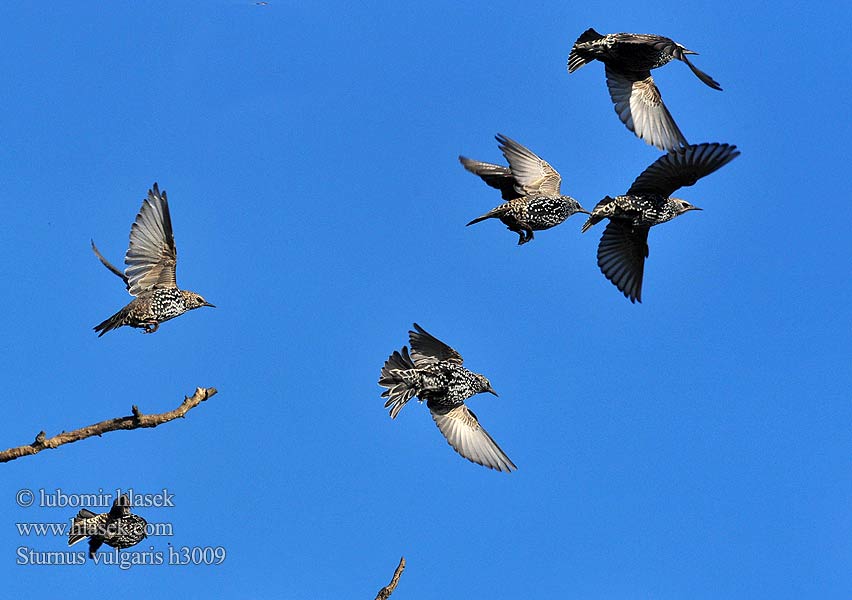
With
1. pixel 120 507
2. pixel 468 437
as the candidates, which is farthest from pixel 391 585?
pixel 468 437

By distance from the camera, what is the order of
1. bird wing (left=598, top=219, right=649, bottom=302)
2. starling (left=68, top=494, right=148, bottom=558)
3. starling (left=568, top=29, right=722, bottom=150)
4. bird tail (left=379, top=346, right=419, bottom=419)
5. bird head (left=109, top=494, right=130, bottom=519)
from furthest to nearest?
1. bird wing (left=598, top=219, right=649, bottom=302)
2. starling (left=568, top=29, right=722, bottom=150)
3. bird tail (left=379, top=346, right=419, bottom=419)
4. starling (left=68, top=494, right=148, bottom=558)
5. bird head (left=109, top=494, right=130, bottom=519)

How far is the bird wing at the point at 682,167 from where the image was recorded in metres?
14.2

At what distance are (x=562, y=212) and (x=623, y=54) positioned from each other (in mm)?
2540

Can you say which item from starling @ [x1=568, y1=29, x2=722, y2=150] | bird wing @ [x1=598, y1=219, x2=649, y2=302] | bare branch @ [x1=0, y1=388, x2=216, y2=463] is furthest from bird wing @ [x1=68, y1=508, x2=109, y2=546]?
starling @ [x1=568, y1=29, x2=722, y2=150]

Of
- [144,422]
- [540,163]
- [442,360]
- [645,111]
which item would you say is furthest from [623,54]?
[144,422]

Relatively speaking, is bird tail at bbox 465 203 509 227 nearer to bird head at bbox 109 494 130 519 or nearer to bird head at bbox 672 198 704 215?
bird head at bbox 672 198 704 215

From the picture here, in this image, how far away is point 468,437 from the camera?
15344 mm

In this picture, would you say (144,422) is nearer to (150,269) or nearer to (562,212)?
(150,269)

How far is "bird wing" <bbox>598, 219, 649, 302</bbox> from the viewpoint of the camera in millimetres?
16594

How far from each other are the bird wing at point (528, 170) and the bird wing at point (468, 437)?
331 centimetres

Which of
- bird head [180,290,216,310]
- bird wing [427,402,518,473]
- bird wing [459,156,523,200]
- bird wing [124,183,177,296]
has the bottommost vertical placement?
bird wing [427,402,518,473]

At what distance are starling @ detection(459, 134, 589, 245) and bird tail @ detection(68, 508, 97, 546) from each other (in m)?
6.52

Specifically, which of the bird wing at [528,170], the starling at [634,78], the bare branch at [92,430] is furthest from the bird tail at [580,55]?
the bare branch at [92,430]

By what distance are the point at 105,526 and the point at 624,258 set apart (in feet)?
28.2
